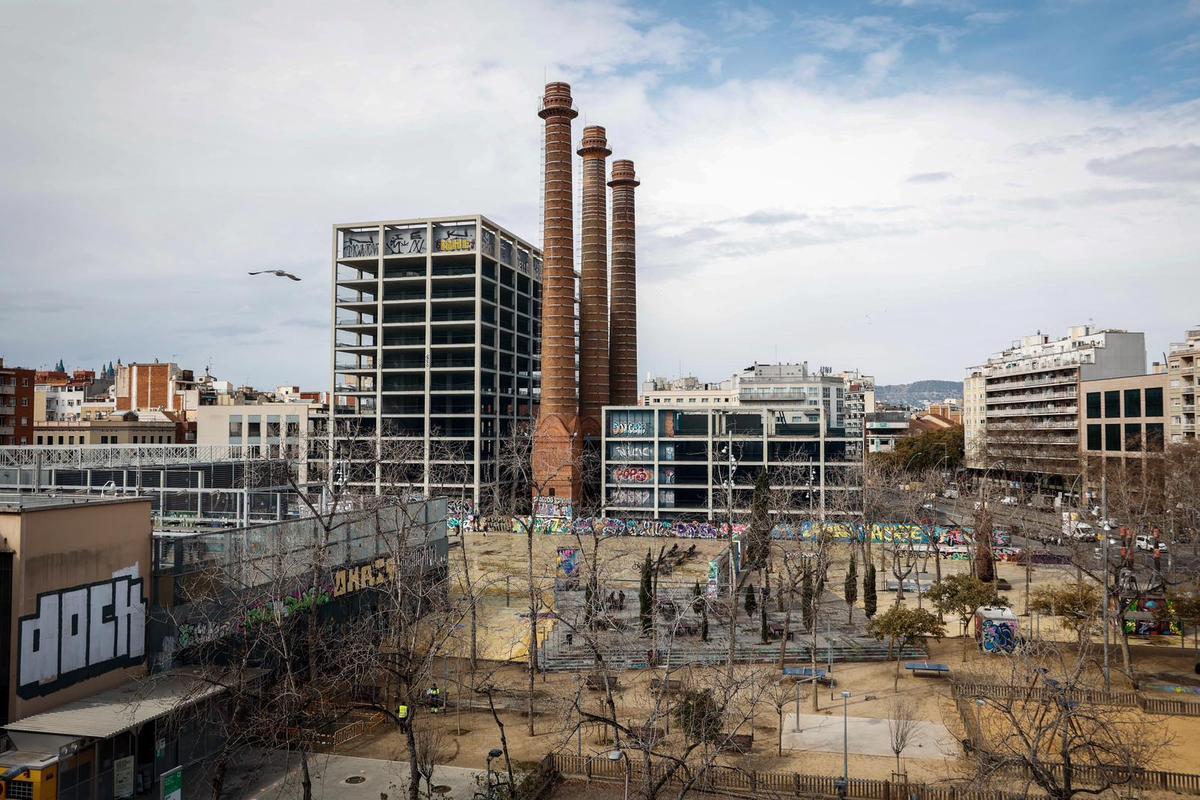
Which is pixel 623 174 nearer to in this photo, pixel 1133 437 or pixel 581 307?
pixel 581 307

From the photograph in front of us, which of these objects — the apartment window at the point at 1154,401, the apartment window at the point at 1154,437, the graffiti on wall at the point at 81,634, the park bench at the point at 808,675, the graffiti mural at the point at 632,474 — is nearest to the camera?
the graffiti on wall at the point at 81,634

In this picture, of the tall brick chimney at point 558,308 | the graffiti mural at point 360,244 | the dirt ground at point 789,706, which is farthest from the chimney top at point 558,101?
the dirt ground at point 789,706

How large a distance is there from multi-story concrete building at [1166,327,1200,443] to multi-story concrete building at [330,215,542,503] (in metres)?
74.0

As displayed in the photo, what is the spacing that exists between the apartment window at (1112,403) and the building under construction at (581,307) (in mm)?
57488

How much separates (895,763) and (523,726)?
13.1m

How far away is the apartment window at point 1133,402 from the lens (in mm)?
96000

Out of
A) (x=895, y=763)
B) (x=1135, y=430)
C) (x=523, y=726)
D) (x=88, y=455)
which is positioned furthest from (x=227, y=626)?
(x=1135, y=430)

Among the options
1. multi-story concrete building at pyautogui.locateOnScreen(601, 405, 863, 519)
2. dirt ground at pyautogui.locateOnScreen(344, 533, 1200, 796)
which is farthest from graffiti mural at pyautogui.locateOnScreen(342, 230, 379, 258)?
dirt ground at pyautogui.locateOnScreen(344, 533, 1200, 796)

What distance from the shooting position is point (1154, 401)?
93750 millimetres

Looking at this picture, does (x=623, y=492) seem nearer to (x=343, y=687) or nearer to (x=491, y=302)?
(x=491, y=302)

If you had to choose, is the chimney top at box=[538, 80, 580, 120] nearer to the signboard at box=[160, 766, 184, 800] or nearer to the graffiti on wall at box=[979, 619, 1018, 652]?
the graffiti on wall at box=[979, 619, 1018, 652]

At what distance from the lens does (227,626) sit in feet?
84.3

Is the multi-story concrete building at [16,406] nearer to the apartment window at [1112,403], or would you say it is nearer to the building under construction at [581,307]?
the building under construction at [581,307]

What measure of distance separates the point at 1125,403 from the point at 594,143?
227 ft
